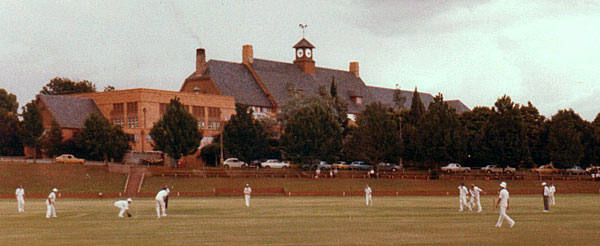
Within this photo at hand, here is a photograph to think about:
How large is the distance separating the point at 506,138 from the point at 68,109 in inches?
2466

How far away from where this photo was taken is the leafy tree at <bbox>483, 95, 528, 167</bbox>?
334ft

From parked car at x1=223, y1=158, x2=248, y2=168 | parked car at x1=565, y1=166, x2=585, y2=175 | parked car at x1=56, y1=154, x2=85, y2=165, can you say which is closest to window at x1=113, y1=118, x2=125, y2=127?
parked car at x1=56, y1=154, x2=85, y2=165

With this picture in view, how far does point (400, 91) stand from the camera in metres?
167

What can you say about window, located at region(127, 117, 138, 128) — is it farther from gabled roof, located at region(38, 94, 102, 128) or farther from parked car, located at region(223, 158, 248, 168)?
parked car, located at region(223, 158, 248, 168)

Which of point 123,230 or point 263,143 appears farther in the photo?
point 263,143

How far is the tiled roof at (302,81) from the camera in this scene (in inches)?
5871

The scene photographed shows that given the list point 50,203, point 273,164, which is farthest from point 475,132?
point 50,203

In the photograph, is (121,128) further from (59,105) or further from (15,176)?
(15,176)

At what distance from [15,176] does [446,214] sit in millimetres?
56087

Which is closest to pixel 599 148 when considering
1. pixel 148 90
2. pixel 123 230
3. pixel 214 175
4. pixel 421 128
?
pixel 421 128

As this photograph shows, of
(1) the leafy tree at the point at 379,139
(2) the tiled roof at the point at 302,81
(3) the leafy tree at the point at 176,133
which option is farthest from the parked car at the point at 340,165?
(2) the tiled roof at the point at 302,81

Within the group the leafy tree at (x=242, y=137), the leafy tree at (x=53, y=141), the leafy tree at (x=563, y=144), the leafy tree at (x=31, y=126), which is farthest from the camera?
the leafy tree at (x=242, y=137)

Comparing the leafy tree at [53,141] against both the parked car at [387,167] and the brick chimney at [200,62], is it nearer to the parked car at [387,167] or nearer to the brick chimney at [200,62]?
the brick chimney at [200,62]

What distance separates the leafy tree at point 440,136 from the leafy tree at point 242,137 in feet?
80.7
